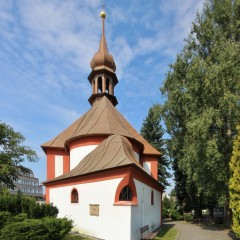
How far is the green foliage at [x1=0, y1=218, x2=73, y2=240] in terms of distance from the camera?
8531mm

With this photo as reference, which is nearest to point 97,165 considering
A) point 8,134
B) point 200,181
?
point 200,181

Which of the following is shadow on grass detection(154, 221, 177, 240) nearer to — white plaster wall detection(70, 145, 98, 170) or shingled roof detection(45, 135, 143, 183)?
shingled roof detection(45, 135, 143, 183)

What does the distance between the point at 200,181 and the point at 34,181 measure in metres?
80.2

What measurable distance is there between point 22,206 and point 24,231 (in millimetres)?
1833

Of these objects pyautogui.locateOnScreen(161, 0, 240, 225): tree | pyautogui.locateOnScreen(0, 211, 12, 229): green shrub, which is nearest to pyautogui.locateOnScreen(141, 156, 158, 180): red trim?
pyautogui.locateOnScreen(161, 0, 240, 225): tree

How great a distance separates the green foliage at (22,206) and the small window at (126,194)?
10.6ft

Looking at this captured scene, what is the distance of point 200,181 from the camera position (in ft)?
54.5

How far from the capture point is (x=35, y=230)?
347 inches

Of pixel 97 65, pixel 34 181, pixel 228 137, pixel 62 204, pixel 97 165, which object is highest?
pixel 97 65

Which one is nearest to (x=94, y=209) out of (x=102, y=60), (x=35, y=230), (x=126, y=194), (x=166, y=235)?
(x=126, y=194)

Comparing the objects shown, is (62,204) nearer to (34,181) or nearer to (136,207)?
(136,207)

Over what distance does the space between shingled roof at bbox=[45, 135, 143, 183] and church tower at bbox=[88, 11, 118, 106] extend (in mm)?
10609

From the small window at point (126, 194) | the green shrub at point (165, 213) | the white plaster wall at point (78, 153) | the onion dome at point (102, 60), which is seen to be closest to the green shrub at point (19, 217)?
the small window at point (126, 194)

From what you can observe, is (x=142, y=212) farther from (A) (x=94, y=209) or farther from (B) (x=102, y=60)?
(B) (x=102, y=60)
